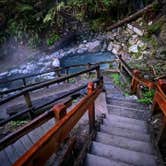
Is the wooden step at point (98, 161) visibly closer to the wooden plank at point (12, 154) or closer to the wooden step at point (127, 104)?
the wooden plank at point (12, 154)

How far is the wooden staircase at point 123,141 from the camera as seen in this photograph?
2.51 meters

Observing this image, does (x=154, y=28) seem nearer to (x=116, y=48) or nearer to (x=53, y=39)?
(x=116, y=48)

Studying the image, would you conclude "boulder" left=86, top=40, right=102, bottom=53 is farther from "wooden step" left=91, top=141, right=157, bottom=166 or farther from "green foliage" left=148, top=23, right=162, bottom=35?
"wooden step" left=91, top=141, right=157, bottom=166

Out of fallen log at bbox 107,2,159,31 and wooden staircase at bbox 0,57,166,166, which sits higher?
fallen log at bbox 107,2,159,31

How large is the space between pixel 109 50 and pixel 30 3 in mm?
6956

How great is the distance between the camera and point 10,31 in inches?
528

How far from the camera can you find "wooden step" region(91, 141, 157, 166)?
8.17 ft

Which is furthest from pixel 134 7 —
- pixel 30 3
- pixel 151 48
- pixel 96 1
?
pixel 30 3

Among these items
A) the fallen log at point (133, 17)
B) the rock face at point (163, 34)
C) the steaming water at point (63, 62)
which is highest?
the fallen log at point (133, 17)

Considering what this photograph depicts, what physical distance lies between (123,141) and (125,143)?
50mm

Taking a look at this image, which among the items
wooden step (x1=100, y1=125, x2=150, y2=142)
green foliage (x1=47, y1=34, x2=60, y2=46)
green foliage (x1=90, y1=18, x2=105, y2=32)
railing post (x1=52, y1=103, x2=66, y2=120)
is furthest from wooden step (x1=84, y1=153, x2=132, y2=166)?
green foliage (x1=47, y1=34, x2=60, y2=46)

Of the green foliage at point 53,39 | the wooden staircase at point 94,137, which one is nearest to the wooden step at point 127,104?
the wooden staircase at point 94,137

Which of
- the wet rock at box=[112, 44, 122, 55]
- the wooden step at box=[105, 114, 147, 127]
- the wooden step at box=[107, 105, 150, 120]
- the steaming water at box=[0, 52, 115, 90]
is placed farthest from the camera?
the steaming water at box=[0, 52, 115, 90]

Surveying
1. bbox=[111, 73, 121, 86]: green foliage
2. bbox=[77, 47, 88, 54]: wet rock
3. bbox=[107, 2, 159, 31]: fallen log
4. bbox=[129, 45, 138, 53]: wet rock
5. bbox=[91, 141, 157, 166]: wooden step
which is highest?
bbox=[107, 2, 159, 31]: fallen log
